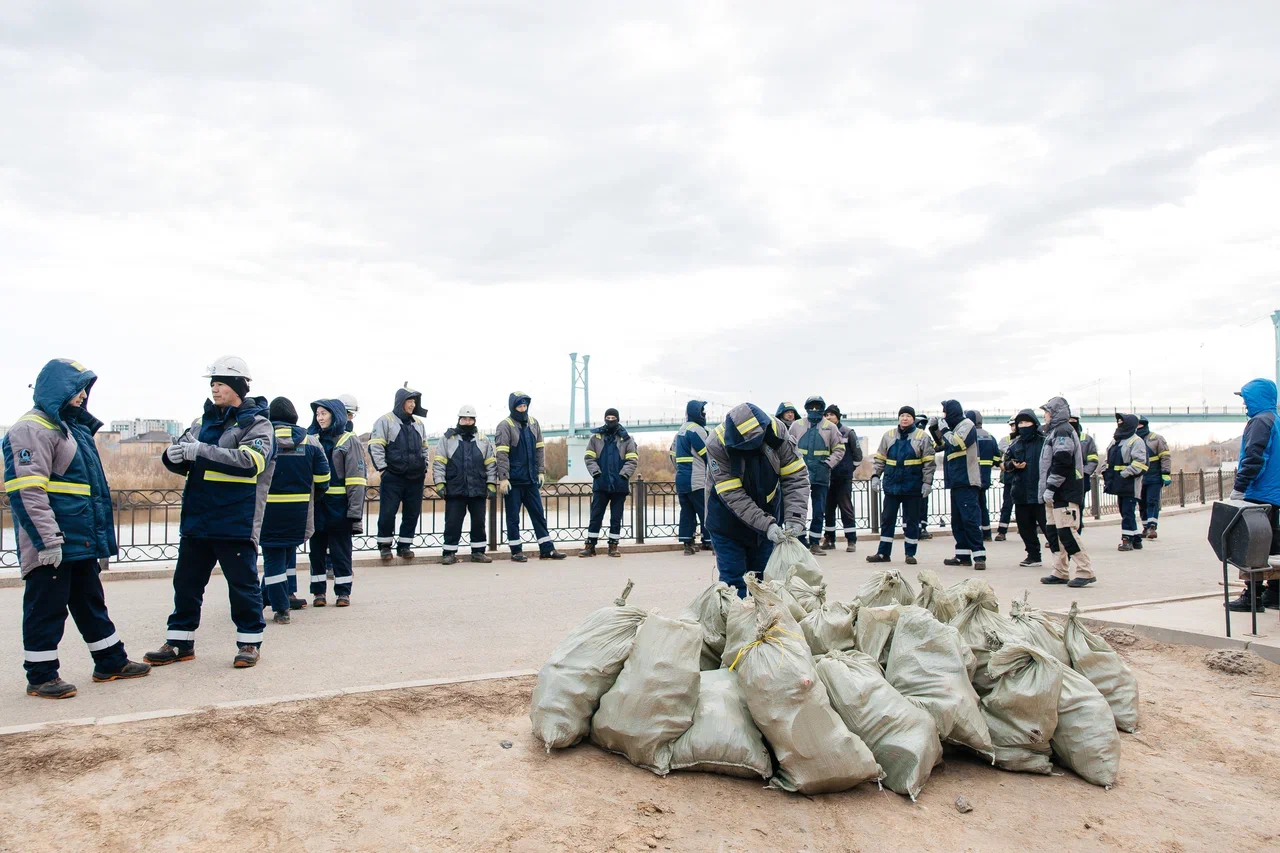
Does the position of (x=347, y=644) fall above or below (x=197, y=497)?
below

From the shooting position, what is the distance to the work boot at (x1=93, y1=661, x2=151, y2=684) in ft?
16.3

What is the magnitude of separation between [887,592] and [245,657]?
13.6 ft

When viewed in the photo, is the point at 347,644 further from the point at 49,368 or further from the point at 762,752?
the point at 762,752

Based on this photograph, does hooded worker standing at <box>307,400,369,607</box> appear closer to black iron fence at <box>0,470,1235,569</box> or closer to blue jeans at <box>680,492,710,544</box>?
black iron fence at <box>0,470,1235,569</box>

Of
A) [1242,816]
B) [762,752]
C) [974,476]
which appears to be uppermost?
[974,476]

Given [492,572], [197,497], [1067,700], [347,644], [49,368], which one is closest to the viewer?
[1067,700]

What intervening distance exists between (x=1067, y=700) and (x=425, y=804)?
3.08m

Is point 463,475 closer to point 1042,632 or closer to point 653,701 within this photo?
point 653,701

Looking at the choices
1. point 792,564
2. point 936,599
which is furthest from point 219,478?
point 936,599

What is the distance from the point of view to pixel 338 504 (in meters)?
7.76

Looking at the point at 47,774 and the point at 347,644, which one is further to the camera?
the point at 347,644

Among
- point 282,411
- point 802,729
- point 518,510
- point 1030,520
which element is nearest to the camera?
point 802,729

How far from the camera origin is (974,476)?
10672mm

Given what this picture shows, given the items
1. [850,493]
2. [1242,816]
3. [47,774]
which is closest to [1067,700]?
[1242,816]
